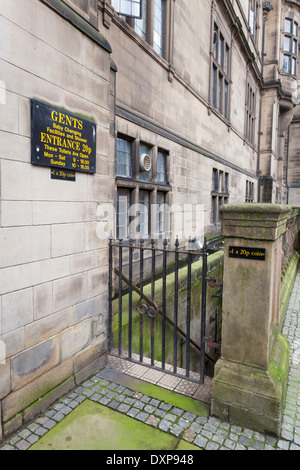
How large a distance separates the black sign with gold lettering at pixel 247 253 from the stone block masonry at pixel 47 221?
1.53 metres

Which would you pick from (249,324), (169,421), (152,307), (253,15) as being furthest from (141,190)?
(253,15)

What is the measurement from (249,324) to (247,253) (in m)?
0.61

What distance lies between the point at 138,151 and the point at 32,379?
14.7 ft

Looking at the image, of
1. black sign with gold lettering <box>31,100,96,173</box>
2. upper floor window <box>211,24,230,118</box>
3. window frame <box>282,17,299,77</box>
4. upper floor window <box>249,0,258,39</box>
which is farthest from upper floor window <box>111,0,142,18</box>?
window frame <box>282,17,299,77</box>

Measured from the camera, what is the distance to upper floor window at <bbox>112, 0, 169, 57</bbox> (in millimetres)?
4766

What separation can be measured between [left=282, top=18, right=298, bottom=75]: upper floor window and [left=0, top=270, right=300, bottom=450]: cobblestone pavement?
2267cm

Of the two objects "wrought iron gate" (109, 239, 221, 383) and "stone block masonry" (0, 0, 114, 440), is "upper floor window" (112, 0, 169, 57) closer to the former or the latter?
"stone block masonry" (0, 0, 114, 440)

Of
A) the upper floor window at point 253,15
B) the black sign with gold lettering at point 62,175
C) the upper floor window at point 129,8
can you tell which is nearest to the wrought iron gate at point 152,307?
the black sign with gold lettering at point 62,175

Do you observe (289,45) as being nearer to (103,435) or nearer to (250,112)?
(250,112)

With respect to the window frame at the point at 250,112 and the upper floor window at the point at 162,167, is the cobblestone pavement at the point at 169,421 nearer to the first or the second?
the upper floor window at the point at 162,167

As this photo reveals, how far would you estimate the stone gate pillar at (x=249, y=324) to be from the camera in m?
2.43
